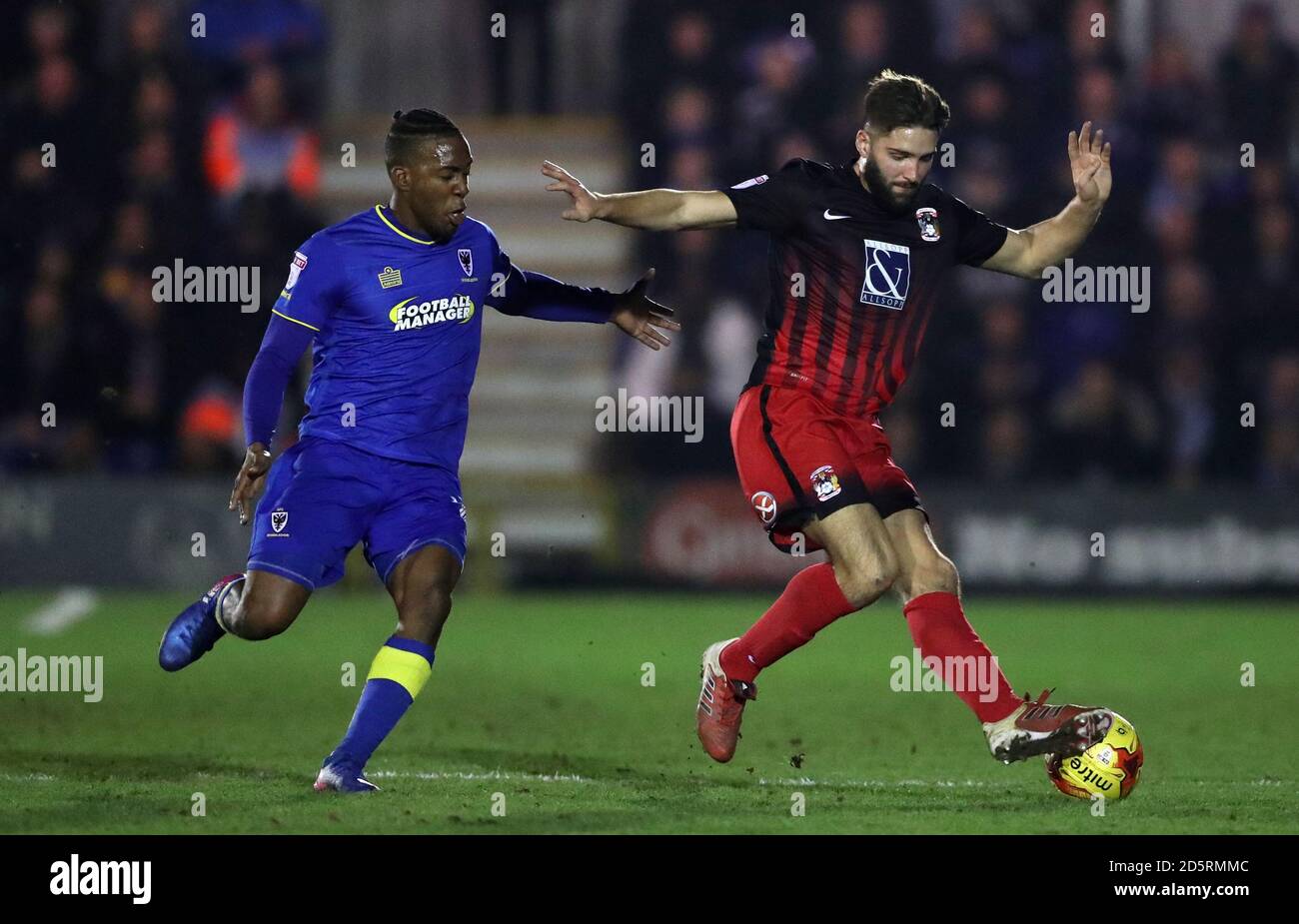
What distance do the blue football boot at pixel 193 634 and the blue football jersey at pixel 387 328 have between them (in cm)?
71

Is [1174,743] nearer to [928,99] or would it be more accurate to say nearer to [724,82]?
[928,99]

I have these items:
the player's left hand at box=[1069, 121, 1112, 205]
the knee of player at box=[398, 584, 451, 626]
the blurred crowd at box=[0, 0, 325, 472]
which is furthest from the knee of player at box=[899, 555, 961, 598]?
the blurred crowd at box=[0, 0, 325, 472]

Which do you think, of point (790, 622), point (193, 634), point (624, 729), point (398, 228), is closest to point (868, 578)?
point (790, 622)

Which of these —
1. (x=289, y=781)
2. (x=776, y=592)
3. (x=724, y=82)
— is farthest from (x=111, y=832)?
(x=724, y=82)

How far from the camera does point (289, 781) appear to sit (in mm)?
6570

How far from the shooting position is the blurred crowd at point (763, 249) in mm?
14016

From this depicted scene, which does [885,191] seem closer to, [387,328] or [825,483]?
[825,483]

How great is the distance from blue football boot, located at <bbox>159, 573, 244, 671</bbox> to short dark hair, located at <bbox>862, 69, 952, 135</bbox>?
2671 mm

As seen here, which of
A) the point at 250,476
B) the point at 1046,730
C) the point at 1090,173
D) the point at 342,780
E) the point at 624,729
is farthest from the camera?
the point at 624,729

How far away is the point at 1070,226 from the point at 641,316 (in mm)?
1524

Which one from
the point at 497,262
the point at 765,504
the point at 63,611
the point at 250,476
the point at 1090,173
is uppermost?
the point at 1090,173

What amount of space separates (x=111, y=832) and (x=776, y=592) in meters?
8.26

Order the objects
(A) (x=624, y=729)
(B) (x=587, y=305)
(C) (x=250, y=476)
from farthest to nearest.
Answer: (A) (x=624, y=729), (B) (x=587, y=305), (C) (x=250, y=476)

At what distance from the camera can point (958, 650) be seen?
6.29m
